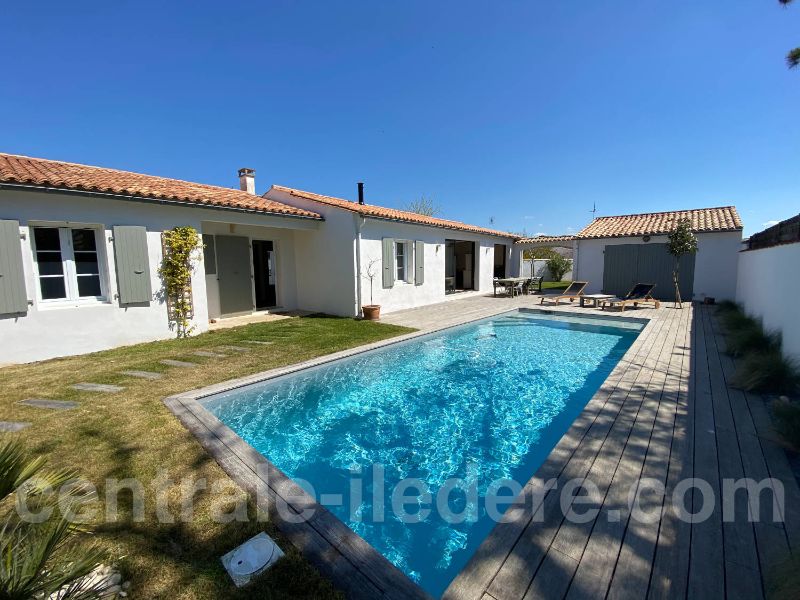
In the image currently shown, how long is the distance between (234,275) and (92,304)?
13.0ft

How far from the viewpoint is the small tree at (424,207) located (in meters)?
35.7

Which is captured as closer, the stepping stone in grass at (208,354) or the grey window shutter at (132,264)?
the stepping stone in grass at (208,354)

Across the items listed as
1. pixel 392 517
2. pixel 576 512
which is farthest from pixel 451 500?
pixel 576 512

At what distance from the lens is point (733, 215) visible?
559 inches

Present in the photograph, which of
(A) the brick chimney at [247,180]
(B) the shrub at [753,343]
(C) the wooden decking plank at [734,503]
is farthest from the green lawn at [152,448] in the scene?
(B) the shrub at [753,343]

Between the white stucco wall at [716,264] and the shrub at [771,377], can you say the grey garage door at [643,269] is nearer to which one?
the white stucco wall at [716,264]

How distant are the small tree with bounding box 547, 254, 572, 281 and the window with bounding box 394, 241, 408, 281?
1527 centimetres

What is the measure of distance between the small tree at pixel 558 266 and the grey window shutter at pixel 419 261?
14667 mm

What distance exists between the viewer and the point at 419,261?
12.9 metres

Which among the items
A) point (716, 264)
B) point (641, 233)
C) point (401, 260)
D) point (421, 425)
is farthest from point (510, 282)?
point (421, 425)

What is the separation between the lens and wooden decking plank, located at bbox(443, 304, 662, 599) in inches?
70.6

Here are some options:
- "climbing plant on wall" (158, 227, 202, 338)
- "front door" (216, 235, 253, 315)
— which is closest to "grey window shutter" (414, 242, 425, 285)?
"front door" (216, 235, 253, 315)

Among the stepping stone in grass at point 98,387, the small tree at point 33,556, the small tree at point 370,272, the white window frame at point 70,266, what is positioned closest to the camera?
the small tree at point 33,556

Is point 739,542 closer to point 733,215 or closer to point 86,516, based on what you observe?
point 86,516
